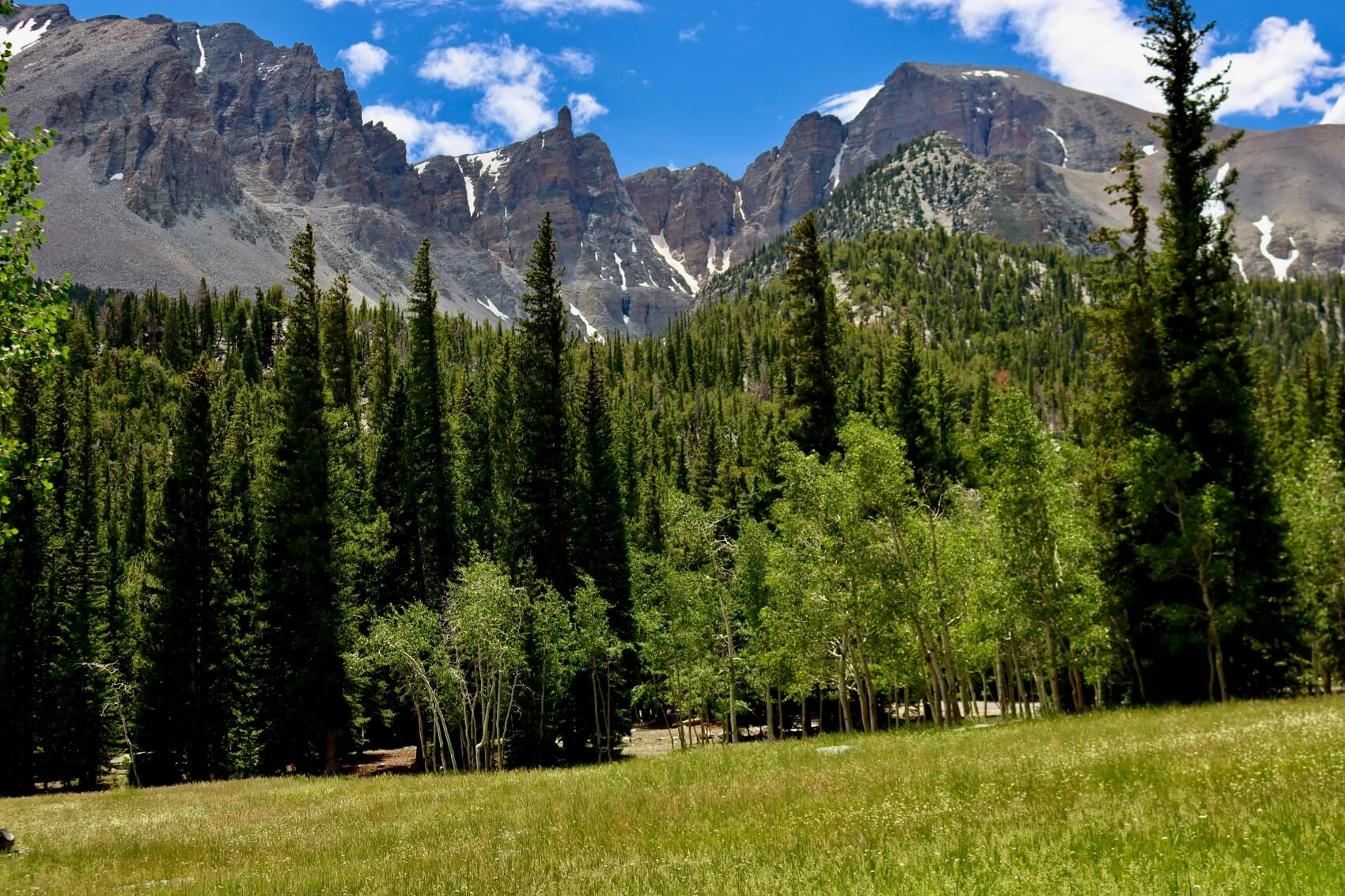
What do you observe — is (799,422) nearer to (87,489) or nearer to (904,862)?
(904,862)

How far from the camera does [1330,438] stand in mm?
53156

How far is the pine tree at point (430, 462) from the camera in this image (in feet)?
136

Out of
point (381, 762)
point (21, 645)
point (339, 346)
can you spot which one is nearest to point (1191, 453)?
point (381, 762)

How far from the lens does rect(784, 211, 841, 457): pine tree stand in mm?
39906

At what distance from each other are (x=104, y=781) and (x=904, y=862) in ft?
194

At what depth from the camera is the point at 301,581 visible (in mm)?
34188

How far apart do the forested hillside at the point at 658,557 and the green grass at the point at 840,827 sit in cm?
718

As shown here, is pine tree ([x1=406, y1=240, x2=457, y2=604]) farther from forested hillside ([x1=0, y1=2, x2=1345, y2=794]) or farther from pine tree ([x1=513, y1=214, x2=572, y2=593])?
pine tree ([x1=513, y1=214, x2=572, y2=593])

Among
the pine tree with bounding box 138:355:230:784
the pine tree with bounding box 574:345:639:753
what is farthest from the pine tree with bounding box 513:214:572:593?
the pine tree with bounding box 138:355:230:784

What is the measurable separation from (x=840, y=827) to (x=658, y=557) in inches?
1349

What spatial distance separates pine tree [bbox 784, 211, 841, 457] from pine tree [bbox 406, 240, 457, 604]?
1792cm

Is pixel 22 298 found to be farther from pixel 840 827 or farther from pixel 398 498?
pixel 398 498

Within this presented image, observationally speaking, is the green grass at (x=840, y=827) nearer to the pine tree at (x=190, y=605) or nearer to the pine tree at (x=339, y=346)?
the pine tree at (x=190, y=605)

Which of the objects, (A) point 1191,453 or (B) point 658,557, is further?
(B) point 658,557
